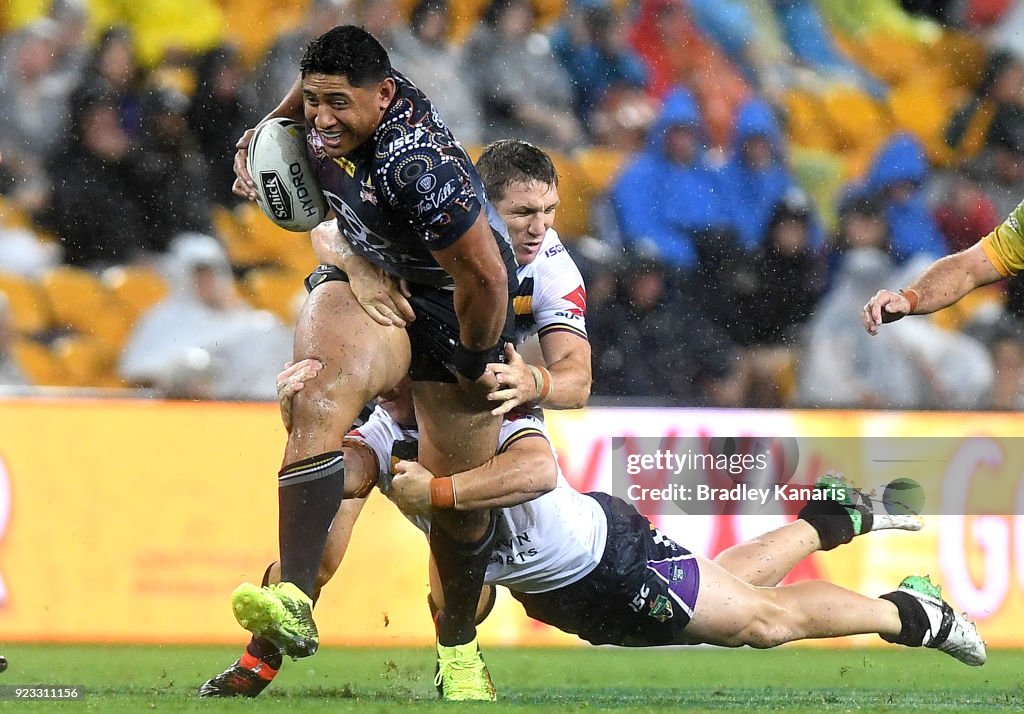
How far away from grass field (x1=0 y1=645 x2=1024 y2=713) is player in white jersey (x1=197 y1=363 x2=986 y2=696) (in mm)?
270

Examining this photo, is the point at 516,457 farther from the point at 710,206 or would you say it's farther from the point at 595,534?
the point at 710,206

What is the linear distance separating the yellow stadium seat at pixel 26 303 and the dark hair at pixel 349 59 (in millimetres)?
3908

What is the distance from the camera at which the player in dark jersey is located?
4.25m

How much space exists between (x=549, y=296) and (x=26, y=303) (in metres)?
3.68

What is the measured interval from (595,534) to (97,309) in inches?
149

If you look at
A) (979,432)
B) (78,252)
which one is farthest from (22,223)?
(979,432)

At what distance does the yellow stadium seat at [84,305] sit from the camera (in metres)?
7.62

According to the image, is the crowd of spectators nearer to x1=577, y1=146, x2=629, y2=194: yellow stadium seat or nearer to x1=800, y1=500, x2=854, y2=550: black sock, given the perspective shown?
x1=577, y1=146, x2=629, y2=194: yellow stadium seat

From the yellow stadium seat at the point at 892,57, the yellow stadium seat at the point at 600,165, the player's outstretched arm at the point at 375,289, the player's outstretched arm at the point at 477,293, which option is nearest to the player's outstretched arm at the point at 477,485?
the player's outstretched arm at the point at 477,293

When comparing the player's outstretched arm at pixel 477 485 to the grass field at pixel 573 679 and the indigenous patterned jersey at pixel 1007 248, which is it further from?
the indigenous patterned jersey at pixel 1007 248

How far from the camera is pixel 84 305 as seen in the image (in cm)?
771

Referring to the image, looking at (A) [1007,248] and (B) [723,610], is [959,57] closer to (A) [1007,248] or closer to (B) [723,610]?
(A) [1007,248]

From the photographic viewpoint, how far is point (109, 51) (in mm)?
8023

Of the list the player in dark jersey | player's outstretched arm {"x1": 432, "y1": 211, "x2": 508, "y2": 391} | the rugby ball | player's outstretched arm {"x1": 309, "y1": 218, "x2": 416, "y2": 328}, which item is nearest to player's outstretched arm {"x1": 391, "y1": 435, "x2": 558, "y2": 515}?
the player in dark jersey
